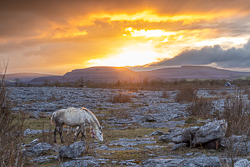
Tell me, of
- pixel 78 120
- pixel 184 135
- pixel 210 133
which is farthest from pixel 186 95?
pixel 78 120

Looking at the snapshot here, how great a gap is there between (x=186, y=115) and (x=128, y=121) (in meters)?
6.04

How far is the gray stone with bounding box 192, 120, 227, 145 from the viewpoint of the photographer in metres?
Answer: 8.72

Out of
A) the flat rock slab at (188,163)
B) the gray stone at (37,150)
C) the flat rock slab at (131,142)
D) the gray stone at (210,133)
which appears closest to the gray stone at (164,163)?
the flat rock slab at (188,163)

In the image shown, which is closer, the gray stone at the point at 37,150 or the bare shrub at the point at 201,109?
the gray stone at the point at 37,150

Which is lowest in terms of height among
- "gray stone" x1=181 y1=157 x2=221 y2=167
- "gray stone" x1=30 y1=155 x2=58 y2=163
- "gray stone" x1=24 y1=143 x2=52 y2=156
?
"gray stone" x1=30 y1=155 x2=58 y2=163

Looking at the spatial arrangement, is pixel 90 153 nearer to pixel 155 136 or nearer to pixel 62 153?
pixel 62 153

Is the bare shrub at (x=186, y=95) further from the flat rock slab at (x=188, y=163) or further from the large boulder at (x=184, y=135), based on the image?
the flat rock slab at (x=188, y=163)

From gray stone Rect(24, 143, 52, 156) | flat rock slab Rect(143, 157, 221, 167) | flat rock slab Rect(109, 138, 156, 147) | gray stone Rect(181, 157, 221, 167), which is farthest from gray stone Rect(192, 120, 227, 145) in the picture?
gray stone Rect(24, 143, 52, 156)

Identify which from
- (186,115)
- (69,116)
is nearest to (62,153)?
(69,116)

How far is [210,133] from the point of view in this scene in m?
8.83

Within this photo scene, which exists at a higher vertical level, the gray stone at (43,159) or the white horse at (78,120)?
the white horse at (78,120)

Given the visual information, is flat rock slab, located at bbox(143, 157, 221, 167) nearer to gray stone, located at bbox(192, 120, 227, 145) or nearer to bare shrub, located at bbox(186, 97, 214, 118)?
gray stone, located at bbox(192, 120, 227, 145)

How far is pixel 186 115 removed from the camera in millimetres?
20438

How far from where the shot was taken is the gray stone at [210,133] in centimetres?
872
